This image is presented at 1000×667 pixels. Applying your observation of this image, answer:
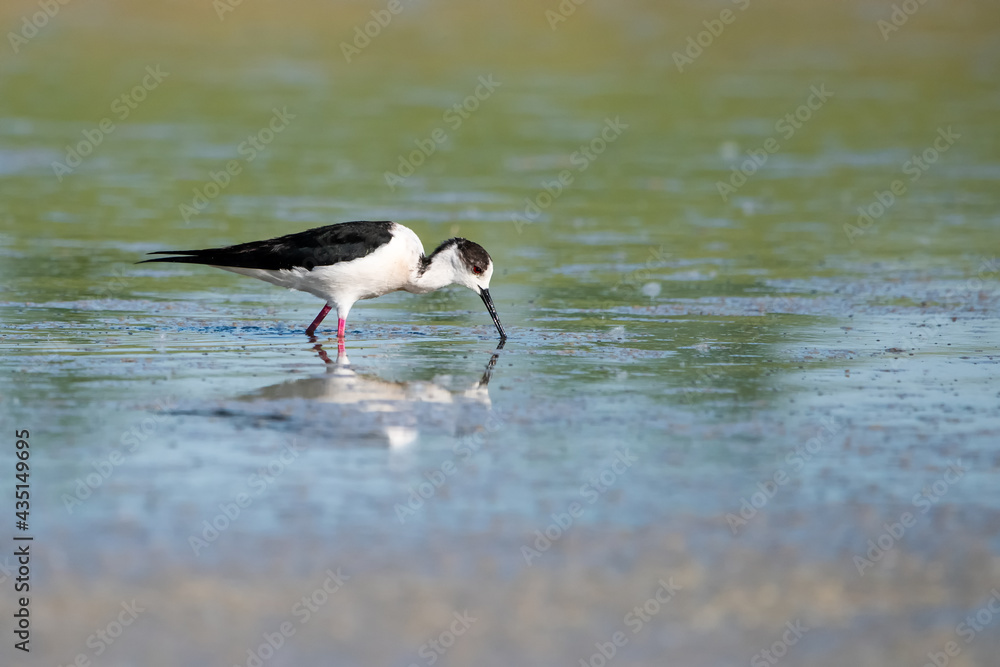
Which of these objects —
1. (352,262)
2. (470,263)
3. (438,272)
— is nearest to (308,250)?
(352,262)

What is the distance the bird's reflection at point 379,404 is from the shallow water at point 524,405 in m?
0.04

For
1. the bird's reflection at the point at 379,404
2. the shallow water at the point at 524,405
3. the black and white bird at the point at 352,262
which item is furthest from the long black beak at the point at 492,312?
the bird's reflection at the point at 379,404

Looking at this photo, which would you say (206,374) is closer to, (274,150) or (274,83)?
(274,150)

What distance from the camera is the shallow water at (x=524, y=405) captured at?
6.27 meters

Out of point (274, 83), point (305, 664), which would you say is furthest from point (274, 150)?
point (305, 664)

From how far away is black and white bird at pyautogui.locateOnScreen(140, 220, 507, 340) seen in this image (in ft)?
38.0

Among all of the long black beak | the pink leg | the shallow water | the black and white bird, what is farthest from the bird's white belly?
the long black beak

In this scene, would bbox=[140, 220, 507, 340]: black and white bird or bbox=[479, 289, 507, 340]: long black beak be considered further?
bbox=[479, 289, 507, 340]: long black beak

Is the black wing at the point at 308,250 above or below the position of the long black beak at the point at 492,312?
above

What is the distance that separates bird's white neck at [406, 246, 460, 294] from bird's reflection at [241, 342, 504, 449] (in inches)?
68.0

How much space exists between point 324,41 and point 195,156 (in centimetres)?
1759

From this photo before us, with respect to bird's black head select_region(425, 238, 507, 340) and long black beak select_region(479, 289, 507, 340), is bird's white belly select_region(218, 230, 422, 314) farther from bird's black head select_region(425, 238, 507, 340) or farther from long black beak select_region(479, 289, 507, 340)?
long black beak select_region(479, 289, 507, 340)

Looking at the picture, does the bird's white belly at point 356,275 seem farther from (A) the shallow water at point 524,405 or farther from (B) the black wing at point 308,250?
(A) the shallow water at point 524,405

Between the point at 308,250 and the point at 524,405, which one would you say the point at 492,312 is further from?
the point at 524,405
